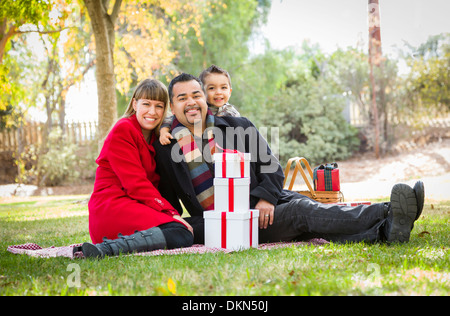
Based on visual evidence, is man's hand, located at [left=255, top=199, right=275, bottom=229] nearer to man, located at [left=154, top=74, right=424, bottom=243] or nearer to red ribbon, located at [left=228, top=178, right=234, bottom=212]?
man, located at [left=154, top=74, right=424, bottom=243]

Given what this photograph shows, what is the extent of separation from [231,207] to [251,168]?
19.3 inches

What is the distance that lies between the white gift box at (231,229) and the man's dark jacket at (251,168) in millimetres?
257

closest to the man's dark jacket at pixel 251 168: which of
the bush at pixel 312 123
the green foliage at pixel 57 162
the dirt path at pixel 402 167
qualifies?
the dirt path at pixel 402 167

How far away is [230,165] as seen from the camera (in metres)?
3.11

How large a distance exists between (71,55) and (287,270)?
9966mm

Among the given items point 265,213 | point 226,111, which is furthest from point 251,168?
point 226,111

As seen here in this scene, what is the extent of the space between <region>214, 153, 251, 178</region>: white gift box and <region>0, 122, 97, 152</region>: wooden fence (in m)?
12.6

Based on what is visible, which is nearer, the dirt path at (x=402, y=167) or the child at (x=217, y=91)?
the child at (x=217, y=91)

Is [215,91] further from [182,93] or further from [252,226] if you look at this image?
[252,226]

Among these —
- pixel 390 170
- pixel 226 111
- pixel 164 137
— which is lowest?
pixel 390 170

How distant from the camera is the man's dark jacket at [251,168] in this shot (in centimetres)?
339

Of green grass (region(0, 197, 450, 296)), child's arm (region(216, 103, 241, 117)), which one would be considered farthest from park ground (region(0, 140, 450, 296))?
child's arm (region(216, 103, 241, 117))

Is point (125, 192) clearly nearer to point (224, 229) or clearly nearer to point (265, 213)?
point (224, 229)

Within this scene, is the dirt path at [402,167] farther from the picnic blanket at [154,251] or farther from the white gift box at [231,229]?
the white gift box at [231,229]
